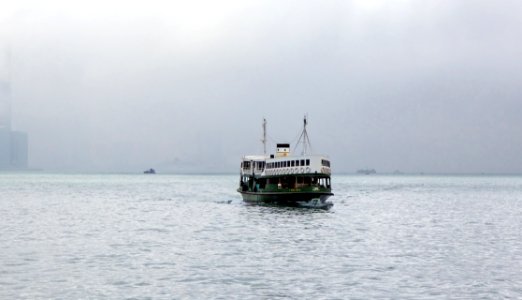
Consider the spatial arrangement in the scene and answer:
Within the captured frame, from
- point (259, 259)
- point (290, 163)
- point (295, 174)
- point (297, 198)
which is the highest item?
point (290, 163)

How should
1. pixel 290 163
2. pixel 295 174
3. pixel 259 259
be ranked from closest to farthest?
pixel 259 259 → pixel 295 174 → pixel 290 163

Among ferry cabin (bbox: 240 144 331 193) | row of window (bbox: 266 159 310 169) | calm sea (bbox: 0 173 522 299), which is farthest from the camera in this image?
row of window (bbox: 266 159 310 169)

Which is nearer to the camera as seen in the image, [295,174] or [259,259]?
[259,259]

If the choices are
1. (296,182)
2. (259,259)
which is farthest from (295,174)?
(259,259)

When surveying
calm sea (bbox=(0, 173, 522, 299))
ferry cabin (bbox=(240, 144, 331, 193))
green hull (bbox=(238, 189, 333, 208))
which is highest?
ferry cabin (bbox=(240, 144, 331, 193))

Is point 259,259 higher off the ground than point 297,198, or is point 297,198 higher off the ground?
point 297,198

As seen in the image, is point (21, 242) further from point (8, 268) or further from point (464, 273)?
point (464, 273)

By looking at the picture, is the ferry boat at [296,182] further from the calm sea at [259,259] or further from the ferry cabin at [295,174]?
the calm sea at [259,259]

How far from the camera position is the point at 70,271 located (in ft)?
109

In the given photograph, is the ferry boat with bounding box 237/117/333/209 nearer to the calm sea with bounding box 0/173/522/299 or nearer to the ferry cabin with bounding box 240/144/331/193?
the ferry cabin with bounding box 240/144/331/193

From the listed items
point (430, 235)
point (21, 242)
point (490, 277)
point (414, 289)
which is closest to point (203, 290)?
point (414, 289)

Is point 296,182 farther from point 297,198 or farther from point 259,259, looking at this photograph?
point 259,259

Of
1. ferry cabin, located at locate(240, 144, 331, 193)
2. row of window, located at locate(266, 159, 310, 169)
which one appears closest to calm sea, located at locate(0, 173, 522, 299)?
ferry cabin, located at locate(240, 144, 331, 193)

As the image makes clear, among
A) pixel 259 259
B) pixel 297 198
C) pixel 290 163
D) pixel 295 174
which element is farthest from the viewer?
pixel 290 163
